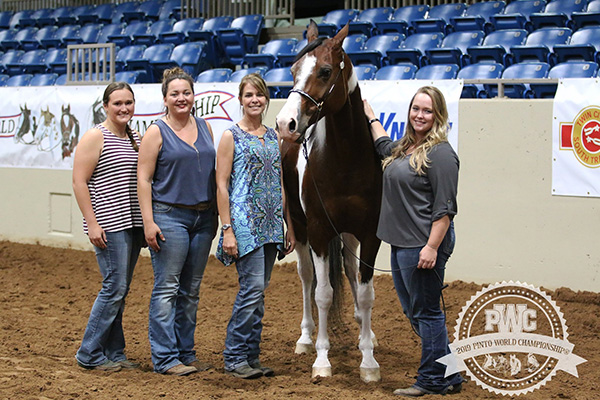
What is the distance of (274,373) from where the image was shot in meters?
4.55

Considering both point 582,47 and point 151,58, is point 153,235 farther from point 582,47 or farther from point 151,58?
point 151,58

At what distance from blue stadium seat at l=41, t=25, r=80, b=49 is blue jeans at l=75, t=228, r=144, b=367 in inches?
457

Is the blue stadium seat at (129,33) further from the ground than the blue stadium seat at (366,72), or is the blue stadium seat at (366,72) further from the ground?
the blue stadium seat at (129,33)

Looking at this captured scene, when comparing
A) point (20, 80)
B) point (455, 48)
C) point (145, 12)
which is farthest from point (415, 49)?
point (145, 12)

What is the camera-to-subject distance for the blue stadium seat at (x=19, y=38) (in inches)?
616

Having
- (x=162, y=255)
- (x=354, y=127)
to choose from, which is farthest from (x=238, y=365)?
(x=354, y=127)

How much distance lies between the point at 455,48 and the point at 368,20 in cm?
→ 272

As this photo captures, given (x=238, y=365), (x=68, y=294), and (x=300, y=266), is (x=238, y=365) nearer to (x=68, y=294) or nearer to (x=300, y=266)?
(x=300, y=266)

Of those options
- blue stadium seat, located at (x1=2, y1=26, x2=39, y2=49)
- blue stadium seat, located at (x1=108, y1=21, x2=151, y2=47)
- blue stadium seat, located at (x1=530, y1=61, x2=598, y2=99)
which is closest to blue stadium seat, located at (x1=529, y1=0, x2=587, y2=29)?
blue stadium seat, located at (x1=530, y1=61, x2=598, y2=99)

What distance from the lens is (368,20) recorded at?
38.5 ft

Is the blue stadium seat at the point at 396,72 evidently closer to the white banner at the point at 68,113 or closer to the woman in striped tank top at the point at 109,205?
the white banner at the point at 68,113

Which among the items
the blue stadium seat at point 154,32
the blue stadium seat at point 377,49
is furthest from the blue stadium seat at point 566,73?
the blue stadium seat at point 154,32

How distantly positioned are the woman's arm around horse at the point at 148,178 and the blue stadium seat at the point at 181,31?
9244mm

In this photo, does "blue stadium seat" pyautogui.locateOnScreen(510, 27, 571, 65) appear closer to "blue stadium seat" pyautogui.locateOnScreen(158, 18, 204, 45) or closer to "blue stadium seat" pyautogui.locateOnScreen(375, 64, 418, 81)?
"blue stadium seat" pyautogui.locateOnScreen(375, 64, 418, 81)
